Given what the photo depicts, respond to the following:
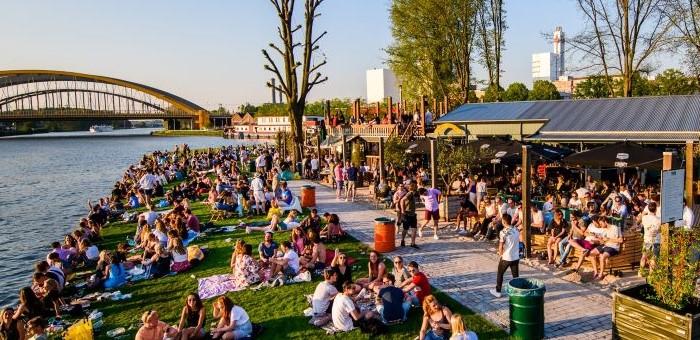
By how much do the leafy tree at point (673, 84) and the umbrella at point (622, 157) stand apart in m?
35.0

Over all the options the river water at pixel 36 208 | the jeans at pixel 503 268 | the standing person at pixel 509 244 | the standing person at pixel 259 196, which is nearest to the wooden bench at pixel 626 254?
the jeans at pixel 503 268

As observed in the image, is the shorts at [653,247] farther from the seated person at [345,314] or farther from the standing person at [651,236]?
the seated person at [345,314]

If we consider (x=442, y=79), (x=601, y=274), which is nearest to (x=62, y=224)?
(x=601, y=274)

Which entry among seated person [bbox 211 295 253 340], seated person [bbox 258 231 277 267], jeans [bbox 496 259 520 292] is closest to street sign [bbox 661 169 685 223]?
jeans [bbox 496 259 520 292]

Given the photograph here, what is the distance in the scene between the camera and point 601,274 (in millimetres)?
9617

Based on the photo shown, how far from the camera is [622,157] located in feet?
46.7

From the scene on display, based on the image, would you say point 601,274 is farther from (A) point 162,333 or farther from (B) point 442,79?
(B) point 442,79

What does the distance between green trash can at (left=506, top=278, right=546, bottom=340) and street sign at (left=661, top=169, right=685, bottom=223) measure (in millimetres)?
2415

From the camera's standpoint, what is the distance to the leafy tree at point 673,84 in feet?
146

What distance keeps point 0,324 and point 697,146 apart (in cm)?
1821

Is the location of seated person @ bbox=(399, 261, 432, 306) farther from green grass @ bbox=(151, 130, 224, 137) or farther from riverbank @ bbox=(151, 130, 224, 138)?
green grass @ bbox=(151, 130, 224, 137)

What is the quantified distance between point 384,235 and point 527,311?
16.7ft

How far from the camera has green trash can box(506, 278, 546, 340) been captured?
7.16m

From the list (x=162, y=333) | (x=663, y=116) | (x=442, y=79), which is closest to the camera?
(x=162, y=333)
